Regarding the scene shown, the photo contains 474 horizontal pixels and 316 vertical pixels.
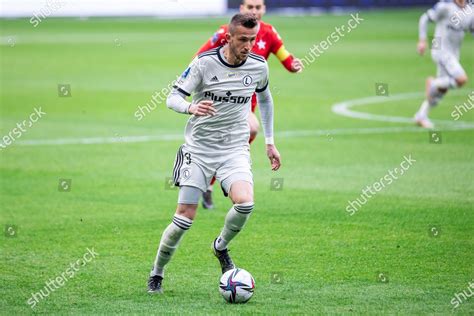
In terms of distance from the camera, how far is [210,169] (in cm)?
916

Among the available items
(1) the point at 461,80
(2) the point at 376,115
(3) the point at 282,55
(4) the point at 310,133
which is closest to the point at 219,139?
(3) the point at 282,55

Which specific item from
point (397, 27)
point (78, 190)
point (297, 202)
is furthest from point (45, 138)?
point (397, 27)

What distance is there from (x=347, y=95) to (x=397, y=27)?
78.1ft

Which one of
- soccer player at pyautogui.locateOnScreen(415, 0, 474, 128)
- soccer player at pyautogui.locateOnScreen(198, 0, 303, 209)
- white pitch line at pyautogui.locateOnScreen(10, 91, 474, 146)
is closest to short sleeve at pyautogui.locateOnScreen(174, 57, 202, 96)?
soccer player at pyautogui.locateOnScreen(198, 0, 303, 209)

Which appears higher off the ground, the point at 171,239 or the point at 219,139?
the point at 219,139

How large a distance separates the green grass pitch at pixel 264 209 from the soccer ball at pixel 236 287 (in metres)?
0.11

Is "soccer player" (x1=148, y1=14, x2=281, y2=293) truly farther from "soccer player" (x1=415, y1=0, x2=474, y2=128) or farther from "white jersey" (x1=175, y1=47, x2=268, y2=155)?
"soccer player" (x1=415, y1=0, x2=474, y2=128)

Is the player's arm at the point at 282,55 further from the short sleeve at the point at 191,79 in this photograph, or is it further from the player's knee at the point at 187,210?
the player's knee at the point at 187,210

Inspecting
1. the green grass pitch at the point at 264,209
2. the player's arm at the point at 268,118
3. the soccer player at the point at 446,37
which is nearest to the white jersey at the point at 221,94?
the player's arm at the point at 268,118

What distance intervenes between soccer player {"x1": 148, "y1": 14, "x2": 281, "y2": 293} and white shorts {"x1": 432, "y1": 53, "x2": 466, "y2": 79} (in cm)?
1149

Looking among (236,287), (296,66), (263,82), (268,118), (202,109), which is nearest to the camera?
(202,109)

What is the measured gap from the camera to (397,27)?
157ft

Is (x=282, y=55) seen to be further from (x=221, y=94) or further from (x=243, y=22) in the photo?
(x=243, y=22)

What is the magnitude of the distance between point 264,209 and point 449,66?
28.6 ft
